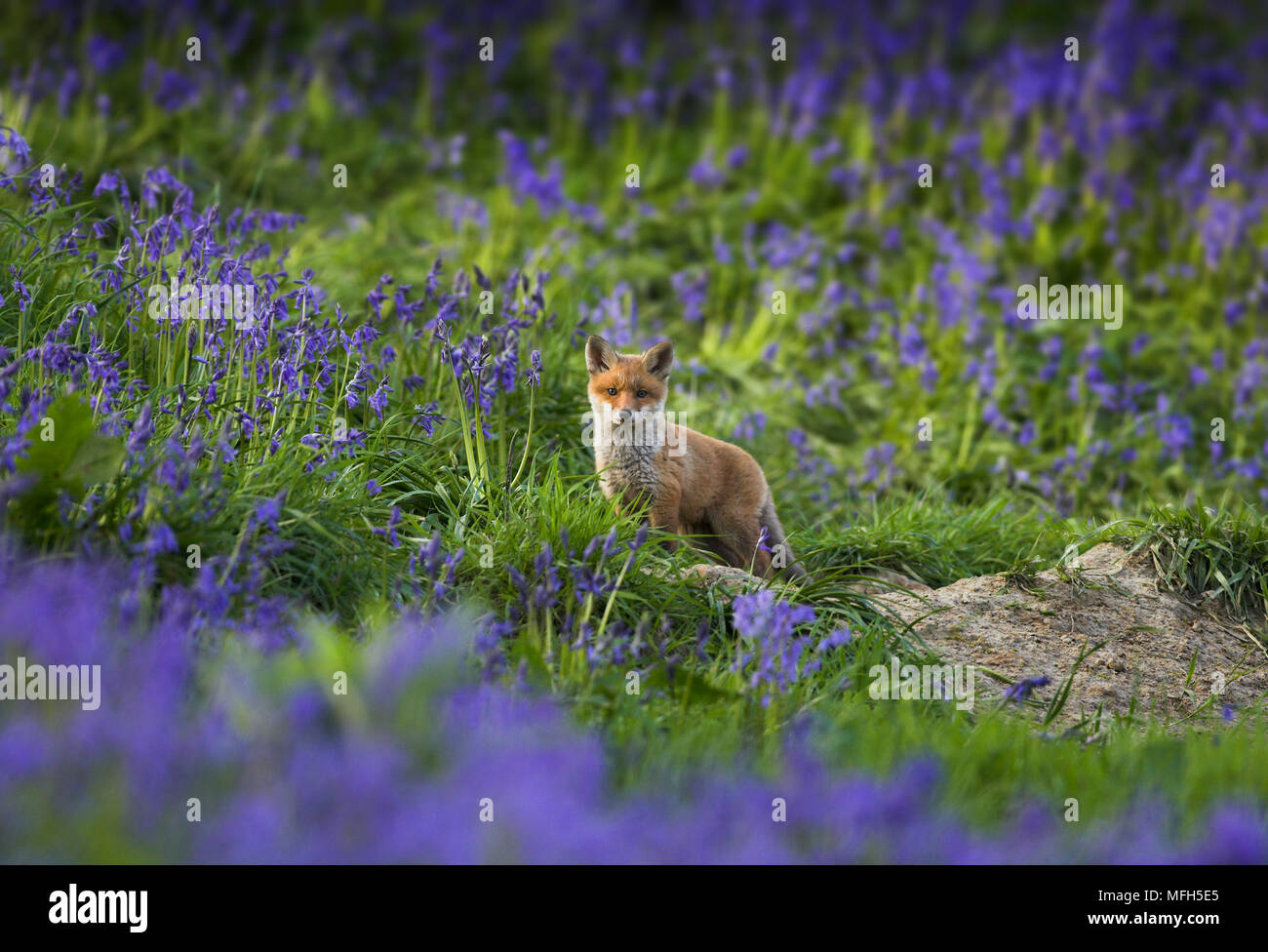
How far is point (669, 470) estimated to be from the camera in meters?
4.68

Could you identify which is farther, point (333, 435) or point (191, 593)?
point (333, 435)

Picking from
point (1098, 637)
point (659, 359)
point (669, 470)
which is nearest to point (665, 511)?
point (669, 470)

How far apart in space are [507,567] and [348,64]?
7603 mm

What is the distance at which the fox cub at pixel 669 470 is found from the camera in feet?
15.4

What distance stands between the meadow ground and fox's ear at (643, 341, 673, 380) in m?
0.60

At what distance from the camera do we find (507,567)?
4.02 m

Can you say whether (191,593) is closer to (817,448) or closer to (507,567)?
(507,567)

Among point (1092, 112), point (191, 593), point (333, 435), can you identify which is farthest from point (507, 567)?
point (1092, 112)

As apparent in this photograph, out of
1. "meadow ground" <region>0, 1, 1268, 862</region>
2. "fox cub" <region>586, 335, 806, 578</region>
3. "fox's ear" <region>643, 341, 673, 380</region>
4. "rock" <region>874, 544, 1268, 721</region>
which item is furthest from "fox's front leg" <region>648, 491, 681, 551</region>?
"rock" <region>874, 544, 1268, 721</region>

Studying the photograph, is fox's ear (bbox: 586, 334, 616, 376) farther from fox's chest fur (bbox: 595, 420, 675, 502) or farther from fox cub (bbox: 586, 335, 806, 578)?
fox's chest fur (bbox: 595, 420, 675, 502)

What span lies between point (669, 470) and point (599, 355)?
1.71ft

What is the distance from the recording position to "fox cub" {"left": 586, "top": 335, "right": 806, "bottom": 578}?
4.68 m

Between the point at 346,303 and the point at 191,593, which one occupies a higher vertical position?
the point at 346,303

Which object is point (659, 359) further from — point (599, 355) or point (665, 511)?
point (665, 511)
